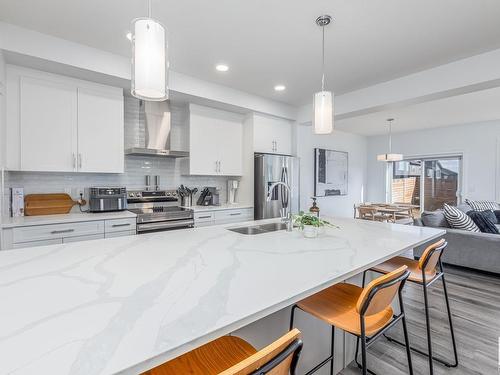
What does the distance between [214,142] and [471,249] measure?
12.2 feet

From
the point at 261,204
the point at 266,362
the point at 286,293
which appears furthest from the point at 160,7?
the point at 261,204

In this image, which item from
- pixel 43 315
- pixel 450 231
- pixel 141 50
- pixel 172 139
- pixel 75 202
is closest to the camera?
pixel 43 315

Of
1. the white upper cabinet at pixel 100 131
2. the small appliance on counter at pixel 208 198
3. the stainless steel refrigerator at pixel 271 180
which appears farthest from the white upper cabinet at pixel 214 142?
the white upper cabinet at pixel 100 131

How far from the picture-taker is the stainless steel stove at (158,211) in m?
3.08

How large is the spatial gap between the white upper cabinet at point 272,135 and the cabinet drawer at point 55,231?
7.82 feet

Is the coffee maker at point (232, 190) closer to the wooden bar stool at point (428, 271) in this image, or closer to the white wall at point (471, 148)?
the wooden bar stool at point (428, 271)

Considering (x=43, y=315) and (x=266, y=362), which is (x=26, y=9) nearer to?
(x=43, y=315)

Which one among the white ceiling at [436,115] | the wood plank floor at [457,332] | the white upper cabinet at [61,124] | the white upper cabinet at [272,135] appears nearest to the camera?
the wood plank floor at [457,332]

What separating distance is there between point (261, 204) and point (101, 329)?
3.38 metres

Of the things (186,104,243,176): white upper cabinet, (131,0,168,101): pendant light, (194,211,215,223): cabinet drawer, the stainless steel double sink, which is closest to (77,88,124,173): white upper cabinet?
(186,104,243,176): white upper cabinet

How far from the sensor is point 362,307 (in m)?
1.16

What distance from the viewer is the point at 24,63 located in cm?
254

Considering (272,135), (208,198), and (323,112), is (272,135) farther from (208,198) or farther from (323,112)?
(323,112)

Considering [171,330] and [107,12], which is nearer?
[171,330]
